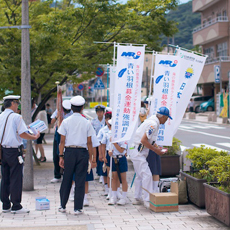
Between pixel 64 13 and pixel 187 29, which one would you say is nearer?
pixel 64 13

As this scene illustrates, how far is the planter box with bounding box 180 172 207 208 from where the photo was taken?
690cm

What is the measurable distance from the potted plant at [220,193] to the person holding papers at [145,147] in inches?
43.7

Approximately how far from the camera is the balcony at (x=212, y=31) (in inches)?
1608

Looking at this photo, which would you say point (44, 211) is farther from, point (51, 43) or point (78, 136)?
point (51, 43)

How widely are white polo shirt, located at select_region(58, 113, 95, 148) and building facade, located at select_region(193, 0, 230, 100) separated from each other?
33539 mm

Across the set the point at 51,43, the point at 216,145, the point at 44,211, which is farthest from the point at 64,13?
the point at 216,145

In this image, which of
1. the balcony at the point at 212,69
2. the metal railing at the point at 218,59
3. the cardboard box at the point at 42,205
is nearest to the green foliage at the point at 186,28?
the metal railing at the point at 218,59

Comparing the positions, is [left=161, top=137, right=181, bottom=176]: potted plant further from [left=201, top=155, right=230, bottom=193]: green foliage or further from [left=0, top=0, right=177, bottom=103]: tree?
[left=0, top=0, right=177, bottom=103]: tree

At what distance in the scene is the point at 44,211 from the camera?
6.90 meters

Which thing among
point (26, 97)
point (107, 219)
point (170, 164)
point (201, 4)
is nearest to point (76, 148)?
point (107, 219)

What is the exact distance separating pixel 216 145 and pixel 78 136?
496 inches

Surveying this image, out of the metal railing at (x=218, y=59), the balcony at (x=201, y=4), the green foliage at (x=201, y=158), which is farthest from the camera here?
the balcony at (x=201, y=4)

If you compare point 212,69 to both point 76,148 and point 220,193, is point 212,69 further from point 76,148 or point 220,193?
point 220,193

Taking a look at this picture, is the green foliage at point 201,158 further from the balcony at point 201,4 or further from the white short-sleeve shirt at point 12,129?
the balcony at point 201,4
